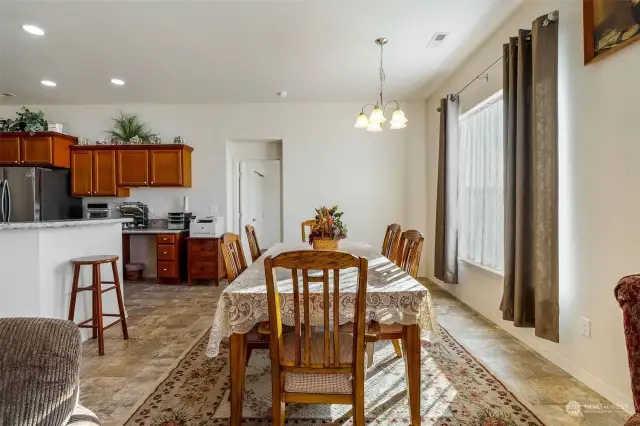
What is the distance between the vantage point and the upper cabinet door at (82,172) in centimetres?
538

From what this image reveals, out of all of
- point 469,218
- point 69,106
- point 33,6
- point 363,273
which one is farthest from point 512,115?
point 69,106

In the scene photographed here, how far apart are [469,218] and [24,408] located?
4057mm

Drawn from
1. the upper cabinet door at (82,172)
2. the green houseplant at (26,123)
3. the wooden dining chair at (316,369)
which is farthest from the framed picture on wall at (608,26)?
the green houseplant at (26,123)

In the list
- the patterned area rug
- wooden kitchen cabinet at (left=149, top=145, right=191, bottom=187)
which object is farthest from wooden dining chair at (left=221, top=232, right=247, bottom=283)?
wooden kitchen cabinet at (left=149, top=145, right=191, bottom=187)

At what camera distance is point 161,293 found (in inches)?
189

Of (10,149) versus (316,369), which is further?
(10,149)

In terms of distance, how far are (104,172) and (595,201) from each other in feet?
19.2

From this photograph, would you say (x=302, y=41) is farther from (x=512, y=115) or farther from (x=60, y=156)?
(x=60, y=156)

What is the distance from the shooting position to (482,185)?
12.4ft

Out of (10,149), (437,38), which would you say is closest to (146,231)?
(10,149)

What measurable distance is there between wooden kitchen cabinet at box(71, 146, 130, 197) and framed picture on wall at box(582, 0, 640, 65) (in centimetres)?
565

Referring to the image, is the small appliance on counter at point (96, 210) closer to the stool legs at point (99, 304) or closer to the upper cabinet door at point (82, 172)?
the upper cabinet door at point (82, 172)

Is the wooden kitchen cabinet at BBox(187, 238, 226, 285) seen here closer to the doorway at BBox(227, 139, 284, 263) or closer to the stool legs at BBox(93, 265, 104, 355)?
the doorway at BBox(227, 139, 284, 263)

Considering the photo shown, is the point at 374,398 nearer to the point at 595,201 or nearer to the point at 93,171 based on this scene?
the point at 595,201
